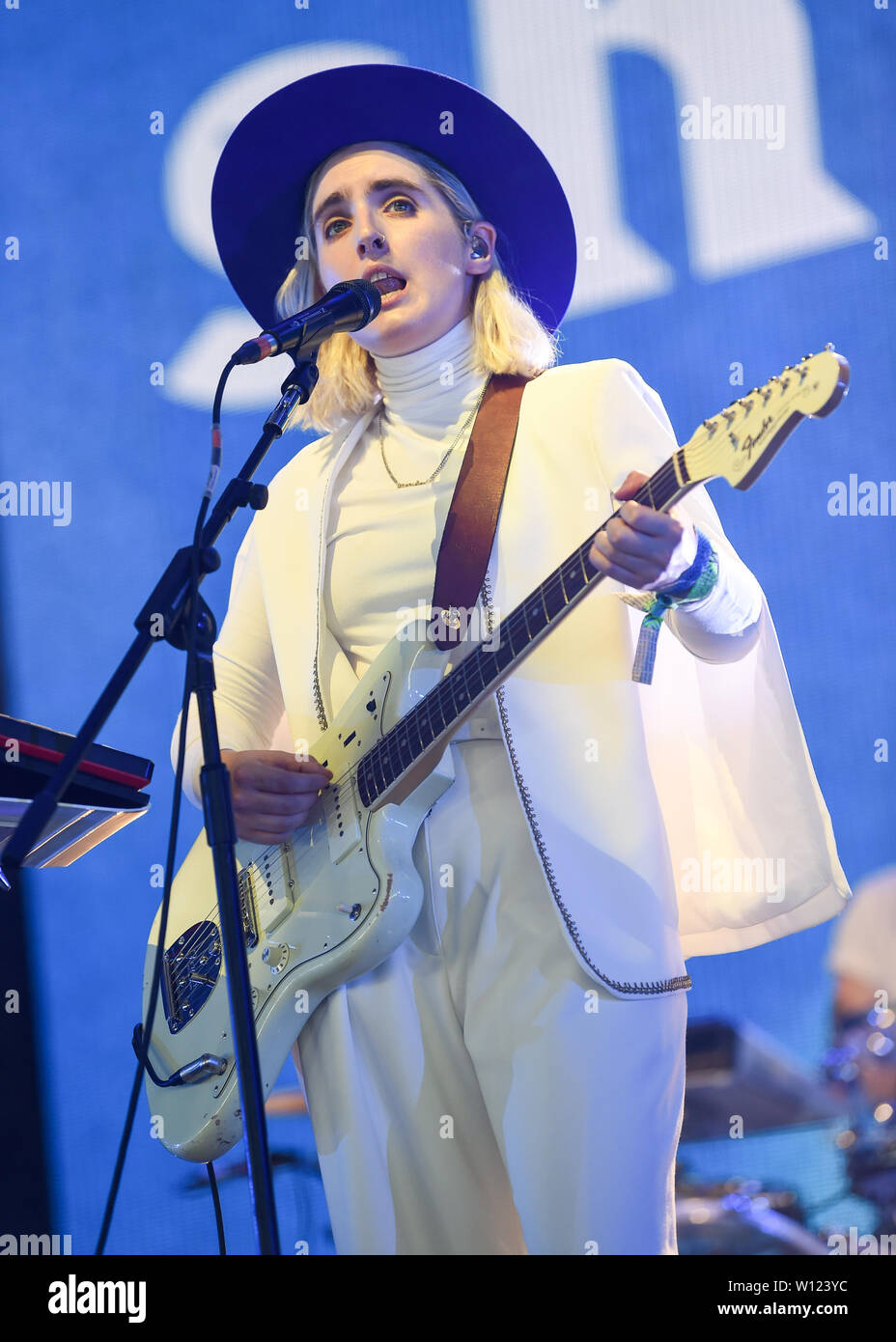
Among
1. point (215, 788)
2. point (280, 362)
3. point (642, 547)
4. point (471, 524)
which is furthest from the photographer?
point (280, 362)

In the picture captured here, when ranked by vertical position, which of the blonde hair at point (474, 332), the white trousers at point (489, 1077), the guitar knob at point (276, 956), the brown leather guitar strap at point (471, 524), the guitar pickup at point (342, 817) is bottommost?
the white trousers at point (489, 1077)

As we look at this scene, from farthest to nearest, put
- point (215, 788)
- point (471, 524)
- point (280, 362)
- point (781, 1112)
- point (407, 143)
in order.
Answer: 1. point (280, 362)
2. point (781, 1112)
3. point (407, 143)
4. point (471, 524)
5. point (215, 788)

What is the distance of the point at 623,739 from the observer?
5.73 ft

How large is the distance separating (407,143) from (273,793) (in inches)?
43.5

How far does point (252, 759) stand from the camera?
1.88 m

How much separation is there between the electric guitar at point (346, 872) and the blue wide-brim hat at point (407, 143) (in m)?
0.74

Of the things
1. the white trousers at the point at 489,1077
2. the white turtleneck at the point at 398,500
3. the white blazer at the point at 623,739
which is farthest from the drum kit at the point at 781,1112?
the white turtleneck at the point at 398,500

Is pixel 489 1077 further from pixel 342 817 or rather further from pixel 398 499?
pixel 398 499

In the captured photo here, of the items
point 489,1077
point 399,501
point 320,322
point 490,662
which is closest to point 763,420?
point 490,662

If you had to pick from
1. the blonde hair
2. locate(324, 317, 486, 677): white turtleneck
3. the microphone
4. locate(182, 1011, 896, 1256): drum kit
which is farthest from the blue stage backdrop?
the microphone

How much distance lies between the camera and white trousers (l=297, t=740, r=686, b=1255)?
1.64 m

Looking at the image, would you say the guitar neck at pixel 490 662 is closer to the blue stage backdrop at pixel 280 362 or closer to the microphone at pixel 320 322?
the microphone at pixel 320 322

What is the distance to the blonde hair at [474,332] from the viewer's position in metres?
2.03
